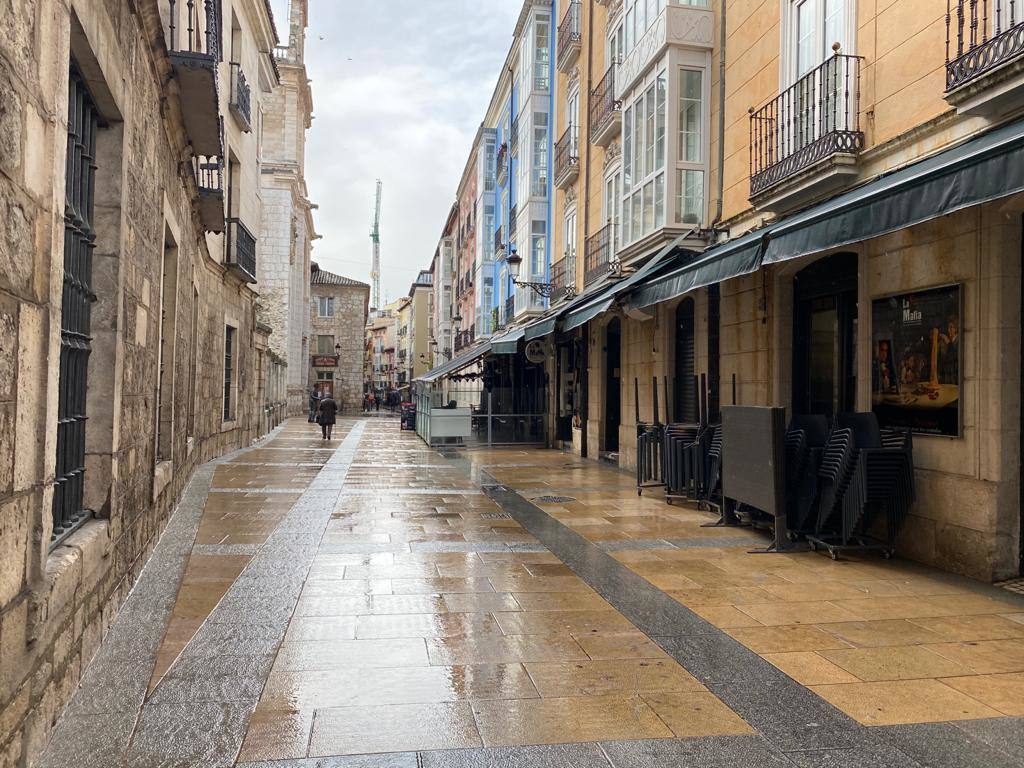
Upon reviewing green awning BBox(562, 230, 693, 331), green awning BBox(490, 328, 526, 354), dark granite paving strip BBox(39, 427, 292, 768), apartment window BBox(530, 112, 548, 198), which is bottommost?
dark granite paving strip BBox(39, 427, 292, 768)

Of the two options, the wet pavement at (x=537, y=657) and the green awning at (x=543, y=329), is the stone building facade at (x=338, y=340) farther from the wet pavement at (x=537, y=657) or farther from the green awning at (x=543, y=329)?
the wet pavement at (x=537, y=657)

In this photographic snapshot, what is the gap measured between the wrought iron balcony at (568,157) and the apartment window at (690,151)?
6.61 metres

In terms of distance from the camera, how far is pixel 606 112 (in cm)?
1505

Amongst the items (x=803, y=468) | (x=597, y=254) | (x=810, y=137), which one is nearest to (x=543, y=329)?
(x=597, y=254)

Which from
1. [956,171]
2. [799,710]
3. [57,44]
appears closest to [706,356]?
[956,171]

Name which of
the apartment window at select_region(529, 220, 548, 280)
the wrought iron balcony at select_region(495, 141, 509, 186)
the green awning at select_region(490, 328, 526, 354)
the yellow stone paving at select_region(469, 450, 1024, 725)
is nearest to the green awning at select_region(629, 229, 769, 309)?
the yellow stone paving at select_region(469, 450, 1024, 725)

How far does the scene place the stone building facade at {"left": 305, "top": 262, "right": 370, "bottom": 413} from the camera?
172 ft

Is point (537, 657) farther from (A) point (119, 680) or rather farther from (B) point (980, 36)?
(B) point (980, 36)

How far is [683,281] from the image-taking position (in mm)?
8883

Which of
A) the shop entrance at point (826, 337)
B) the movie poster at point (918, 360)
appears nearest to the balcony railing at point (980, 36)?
the movie poster at point (918, 360)

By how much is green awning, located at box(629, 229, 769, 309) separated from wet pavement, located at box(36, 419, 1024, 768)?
267cm

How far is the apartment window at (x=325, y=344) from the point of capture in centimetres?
5284

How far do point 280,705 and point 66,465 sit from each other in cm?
159

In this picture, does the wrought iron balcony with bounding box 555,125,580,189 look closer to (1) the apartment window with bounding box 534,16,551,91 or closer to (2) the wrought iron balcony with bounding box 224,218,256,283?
(1) the apartment window with bounding box 534,16,551,91
